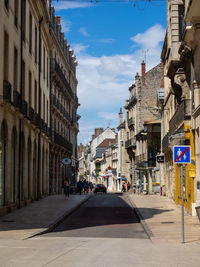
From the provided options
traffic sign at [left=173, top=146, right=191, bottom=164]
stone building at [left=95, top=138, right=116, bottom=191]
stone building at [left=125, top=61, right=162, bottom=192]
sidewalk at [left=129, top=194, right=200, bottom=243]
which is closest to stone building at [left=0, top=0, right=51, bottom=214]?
sidewalk at [left=129, top=194, right=200, bottom=243]

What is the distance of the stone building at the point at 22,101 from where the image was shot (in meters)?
22.0

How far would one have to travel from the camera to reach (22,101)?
25750 mm

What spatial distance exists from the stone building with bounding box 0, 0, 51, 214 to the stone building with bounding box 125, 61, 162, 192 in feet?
59.2

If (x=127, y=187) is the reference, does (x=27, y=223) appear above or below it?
below

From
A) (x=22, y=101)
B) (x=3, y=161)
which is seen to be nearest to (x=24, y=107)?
(x=22, y=101)

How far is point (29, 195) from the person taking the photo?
97.2ft

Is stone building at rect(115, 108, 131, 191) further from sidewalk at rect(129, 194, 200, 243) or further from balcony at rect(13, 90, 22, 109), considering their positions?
sidewalk at rect(129, 194, 200, 243)

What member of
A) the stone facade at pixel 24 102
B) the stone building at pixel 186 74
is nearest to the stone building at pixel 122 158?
the stone facade at pixel 24 102

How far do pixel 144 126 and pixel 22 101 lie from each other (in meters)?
28.3

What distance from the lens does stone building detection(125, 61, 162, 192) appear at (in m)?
53.8

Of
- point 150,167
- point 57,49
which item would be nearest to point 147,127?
point 150,167

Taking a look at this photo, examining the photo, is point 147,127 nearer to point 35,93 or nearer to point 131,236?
point 35,93

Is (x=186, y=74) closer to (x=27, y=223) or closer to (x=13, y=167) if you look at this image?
(x=13, y=167)

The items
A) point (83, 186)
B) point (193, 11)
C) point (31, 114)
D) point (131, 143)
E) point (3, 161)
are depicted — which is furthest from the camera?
point (131, 143)
